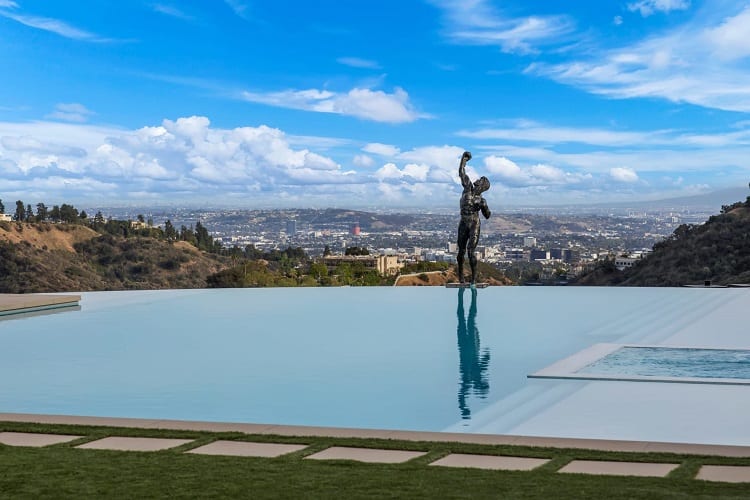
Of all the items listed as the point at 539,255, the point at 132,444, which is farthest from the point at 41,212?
the point at 132,444

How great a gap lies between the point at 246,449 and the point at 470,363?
168 inches

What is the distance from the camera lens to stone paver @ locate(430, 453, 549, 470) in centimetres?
492

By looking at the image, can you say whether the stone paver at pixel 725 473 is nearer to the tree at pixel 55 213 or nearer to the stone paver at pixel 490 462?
the stone paver at pixel 490 462

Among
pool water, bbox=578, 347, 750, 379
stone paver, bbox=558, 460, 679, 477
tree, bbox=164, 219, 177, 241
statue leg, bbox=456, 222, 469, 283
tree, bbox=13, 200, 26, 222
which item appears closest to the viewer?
stone paver, bbox=558, 460, 679, 477

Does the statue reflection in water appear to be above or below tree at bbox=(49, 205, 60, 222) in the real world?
below

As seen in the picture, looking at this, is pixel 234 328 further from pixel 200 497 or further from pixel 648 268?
pixel 648 268

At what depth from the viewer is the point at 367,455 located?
520cm

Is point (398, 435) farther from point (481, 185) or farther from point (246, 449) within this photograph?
point (481, 185)

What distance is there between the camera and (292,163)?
5062 cm

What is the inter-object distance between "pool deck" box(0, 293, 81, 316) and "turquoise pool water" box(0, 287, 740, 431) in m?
0.48

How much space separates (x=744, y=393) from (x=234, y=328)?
7282mm

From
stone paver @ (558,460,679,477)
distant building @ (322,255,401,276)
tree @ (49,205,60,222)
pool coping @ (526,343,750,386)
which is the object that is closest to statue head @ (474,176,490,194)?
pool coping @ (526,343,750,386)

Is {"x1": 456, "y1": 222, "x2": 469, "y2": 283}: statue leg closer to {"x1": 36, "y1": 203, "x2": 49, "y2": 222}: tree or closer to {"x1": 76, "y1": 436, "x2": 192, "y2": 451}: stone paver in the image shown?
{"x1": 76, "y1": 436, "x2": 192, "y2": 451}: stone paver

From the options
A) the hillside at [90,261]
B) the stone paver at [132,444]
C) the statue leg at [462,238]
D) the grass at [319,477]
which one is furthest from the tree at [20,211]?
the grass at [319,477]
